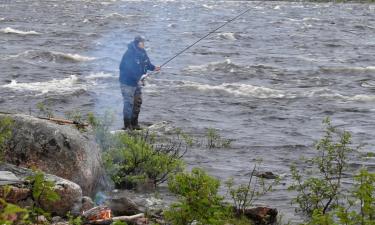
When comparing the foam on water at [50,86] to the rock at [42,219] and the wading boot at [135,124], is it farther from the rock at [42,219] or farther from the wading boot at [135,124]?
the rock at [42,219]

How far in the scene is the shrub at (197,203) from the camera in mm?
6441

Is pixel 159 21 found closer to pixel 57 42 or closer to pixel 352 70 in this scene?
pixel 57 42

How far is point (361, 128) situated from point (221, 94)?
5.44 metres

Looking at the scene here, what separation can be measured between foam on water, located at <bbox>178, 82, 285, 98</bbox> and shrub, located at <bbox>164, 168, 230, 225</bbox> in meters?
13.4

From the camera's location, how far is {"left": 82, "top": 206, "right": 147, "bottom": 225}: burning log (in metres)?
7.10

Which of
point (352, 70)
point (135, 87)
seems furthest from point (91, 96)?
point (352, 70)

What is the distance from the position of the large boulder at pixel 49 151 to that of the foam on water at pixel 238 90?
38.8 ft

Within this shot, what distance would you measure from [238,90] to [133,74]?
7.03 m

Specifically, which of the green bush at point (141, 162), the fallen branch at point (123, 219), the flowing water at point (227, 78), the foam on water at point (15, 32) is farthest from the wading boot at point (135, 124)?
the foam on water at point (15, 32)

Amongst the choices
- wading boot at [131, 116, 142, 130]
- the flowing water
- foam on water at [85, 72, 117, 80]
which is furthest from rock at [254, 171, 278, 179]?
foam on water at [85, 72, 117, 80]

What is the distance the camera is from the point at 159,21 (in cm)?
4319

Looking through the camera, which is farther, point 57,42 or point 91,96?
point 57,42

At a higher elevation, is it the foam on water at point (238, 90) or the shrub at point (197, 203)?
the shrub at point (197, 203)

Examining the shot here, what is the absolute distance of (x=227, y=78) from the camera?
74.8ft
